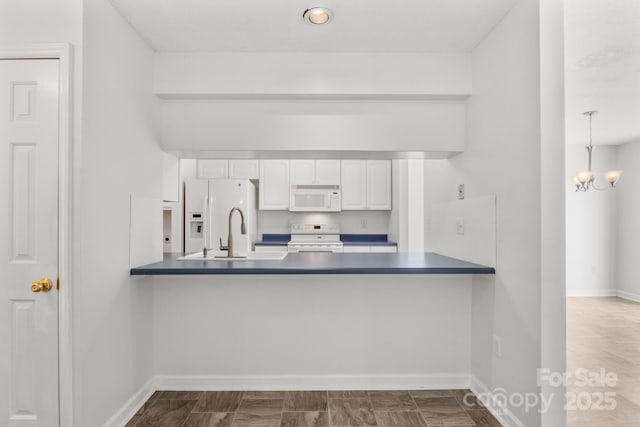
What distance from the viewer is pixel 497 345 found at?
2.11 m

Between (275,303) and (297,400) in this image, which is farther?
(275,303)

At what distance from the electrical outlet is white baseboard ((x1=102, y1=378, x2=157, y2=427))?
2236mm

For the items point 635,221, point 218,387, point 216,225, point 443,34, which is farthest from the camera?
point 635,221

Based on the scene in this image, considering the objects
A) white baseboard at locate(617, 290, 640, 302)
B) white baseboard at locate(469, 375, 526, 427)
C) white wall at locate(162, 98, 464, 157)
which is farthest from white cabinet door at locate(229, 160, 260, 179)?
white baseboard at locate(617, 290, 640, 302)

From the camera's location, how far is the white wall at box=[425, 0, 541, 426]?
175cm

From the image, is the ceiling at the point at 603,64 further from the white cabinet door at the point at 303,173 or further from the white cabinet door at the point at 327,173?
the white cabinet door at the point at 303,173

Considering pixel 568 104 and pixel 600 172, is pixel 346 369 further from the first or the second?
pixel 600 172

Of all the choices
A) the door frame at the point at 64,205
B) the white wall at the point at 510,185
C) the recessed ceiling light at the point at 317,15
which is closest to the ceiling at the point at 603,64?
the white wall at the point at 510,185

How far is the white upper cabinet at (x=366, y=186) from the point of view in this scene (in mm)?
5137

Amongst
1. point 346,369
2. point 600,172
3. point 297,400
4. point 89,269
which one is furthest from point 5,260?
point 600,172

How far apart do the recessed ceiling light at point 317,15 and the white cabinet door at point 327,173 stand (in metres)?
3.09

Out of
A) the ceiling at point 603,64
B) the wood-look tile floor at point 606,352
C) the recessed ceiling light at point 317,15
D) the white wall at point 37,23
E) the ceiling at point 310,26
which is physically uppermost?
the ceiling at point 603,64

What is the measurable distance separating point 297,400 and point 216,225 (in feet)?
8.55

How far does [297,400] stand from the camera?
7.61 ft
